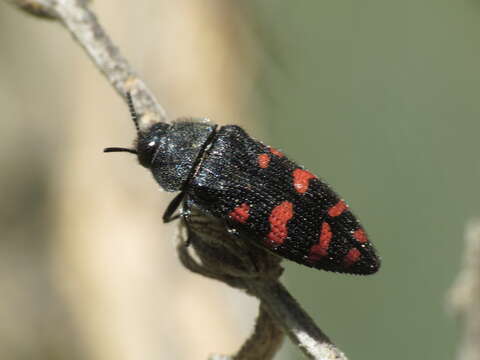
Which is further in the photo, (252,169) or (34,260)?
(34,260)

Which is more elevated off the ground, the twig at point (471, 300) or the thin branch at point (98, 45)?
the thin branch at point (98, 45)

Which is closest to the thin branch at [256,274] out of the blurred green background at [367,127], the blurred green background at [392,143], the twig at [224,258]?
the twig at [224,258]

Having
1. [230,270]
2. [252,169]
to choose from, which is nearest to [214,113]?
[252,169]

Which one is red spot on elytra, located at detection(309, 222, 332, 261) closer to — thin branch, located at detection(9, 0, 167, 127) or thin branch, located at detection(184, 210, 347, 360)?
thin branch, located at detection(184, 210, 347, 360)

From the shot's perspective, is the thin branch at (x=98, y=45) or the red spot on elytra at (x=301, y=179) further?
the red spot on elytra at (x=301, y=179)

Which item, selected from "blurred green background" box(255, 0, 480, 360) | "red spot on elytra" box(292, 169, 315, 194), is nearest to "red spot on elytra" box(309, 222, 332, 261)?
"red spot on elytra" box(292, 169, 315, 194)

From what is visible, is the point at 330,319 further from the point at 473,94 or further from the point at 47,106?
the point at 47,106

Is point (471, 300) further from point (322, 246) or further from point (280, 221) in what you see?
point (280, 221)

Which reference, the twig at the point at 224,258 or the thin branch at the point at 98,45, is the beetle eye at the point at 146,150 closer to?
the twig at the point at 224,258
